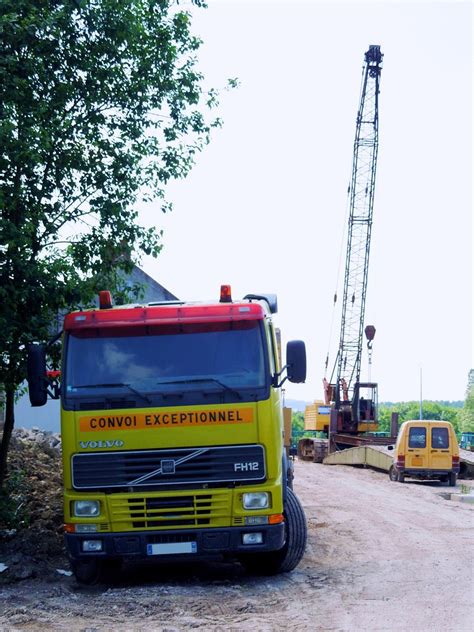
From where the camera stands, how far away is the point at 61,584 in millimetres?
11250

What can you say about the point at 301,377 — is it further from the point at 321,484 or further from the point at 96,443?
the point at 321,484

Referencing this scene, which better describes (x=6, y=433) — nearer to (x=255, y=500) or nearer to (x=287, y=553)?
(x=287, y=553)

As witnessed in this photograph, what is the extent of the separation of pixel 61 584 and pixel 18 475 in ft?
16.1

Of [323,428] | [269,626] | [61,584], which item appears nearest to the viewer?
[269,626]

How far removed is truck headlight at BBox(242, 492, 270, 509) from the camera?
33.5 feet

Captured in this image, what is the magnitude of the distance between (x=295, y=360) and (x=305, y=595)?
248 cm

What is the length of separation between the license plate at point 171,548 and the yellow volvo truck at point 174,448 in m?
0.01

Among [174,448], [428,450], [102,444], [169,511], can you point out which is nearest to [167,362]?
[174,448]

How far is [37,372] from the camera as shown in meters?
10.6

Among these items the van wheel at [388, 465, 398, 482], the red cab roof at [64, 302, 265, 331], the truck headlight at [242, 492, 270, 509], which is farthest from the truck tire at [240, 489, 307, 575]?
the van wheel at [388, 465, 398, 482]

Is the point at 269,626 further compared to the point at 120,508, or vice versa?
the point at 120,508

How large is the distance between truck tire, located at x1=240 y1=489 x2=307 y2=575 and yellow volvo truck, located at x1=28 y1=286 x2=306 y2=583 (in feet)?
2.19

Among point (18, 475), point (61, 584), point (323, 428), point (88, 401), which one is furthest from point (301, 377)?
point (323, 428)

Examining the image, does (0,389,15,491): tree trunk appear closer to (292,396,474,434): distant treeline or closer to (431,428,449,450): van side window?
(431,428,449,450): van side window
